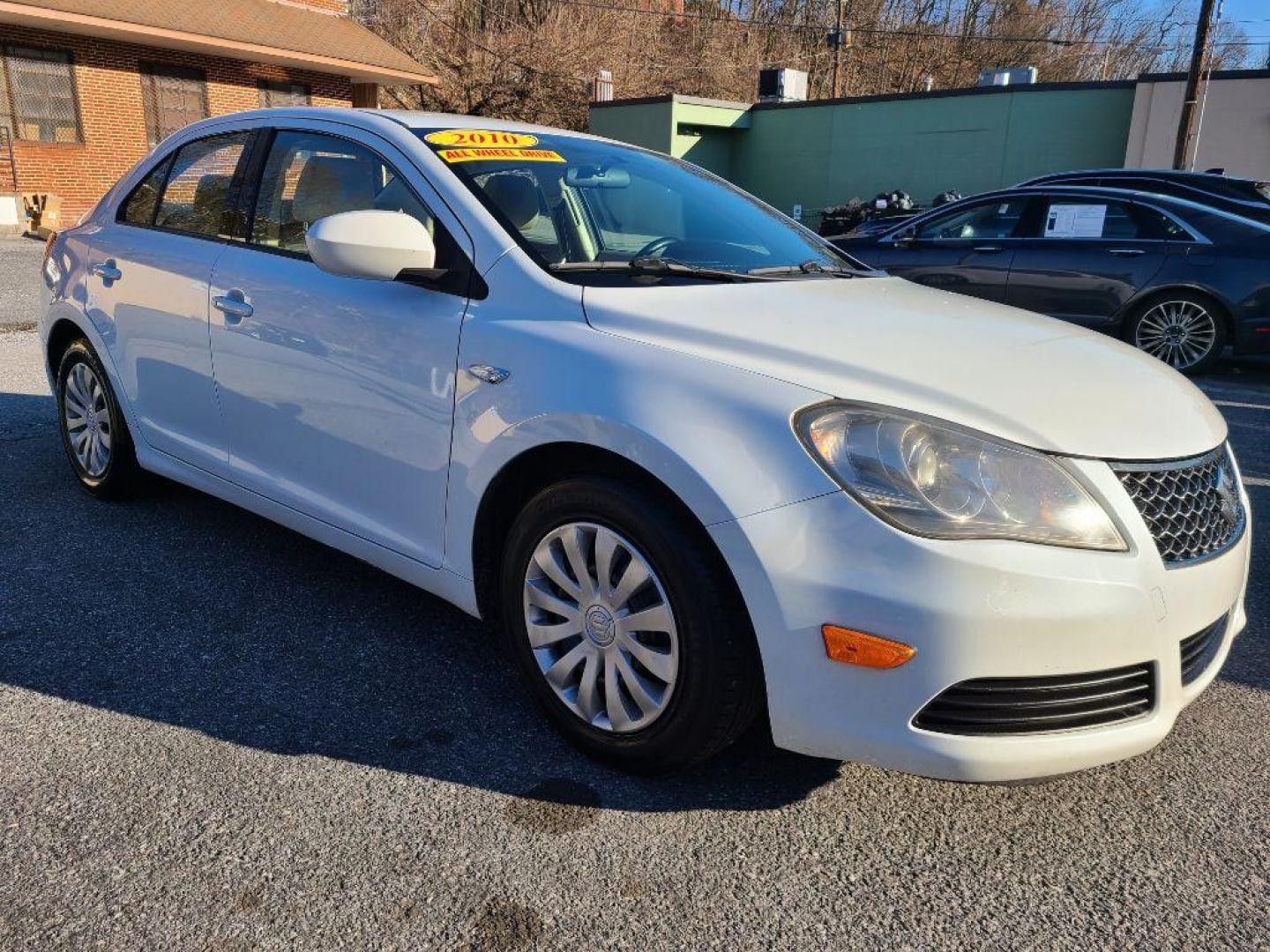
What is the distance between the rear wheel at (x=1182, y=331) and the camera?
8.02 meters

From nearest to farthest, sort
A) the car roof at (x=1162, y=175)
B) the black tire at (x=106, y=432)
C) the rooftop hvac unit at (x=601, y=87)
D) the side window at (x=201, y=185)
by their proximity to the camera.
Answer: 1. the side window at (x=201, y=185)
2. the black tire at (x=106, y=432)
3. the car roof at (x=1162, y=175)
4. the rooftop hvac unit at (x=601, y=87)

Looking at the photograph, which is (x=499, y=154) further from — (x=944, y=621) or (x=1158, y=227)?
(x=1158, y=227)

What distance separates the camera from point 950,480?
6.82 feet

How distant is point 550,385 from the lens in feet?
8.17

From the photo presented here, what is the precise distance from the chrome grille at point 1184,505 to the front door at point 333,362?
5.50 ft

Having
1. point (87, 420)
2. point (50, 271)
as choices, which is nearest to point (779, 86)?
point (50, 271)

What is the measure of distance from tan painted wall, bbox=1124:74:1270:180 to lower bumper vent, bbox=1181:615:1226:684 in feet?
66.3

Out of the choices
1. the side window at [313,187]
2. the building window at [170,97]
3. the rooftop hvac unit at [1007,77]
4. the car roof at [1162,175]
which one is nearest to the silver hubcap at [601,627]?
the side window at [313,187]

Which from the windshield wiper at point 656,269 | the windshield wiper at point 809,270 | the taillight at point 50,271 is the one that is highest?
the windshield wiper at point 656,269

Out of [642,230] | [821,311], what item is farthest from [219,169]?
[821,311]

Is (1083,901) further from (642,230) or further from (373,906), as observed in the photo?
(642,230)

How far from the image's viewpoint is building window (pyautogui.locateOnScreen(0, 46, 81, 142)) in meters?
18.9

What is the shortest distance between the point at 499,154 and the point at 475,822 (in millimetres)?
1963

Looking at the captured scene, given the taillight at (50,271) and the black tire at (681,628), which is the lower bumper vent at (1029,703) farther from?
the taillight at (50,271)
